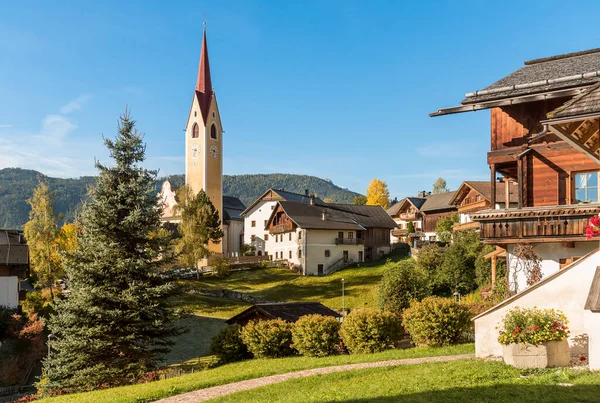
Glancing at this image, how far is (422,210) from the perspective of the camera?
76.6m

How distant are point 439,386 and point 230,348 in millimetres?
12439

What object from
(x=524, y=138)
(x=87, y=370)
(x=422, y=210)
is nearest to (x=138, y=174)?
(x=87, y=370)

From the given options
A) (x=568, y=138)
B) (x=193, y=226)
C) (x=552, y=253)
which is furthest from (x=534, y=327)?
(x=193, y=226)

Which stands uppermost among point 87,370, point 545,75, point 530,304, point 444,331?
point 545,75

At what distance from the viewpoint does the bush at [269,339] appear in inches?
839

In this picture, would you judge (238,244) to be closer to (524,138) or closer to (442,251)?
(442,251)

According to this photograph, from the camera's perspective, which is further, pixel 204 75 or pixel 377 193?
pixel 377 193

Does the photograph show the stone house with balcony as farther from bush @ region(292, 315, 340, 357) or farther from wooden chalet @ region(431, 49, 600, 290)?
wooden chalet @ region(431, 49, 600, 290)

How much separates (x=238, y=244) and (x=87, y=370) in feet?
221

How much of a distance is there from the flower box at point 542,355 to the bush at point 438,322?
20.4 feet

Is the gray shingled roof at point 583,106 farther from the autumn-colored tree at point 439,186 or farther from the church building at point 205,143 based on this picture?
the autumn-colored tree at point 439,186

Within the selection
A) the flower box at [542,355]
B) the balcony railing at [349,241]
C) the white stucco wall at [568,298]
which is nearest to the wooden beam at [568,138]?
the white stucco wall at [568,298]

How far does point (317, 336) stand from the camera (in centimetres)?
2020

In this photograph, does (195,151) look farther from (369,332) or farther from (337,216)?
(369,332)
